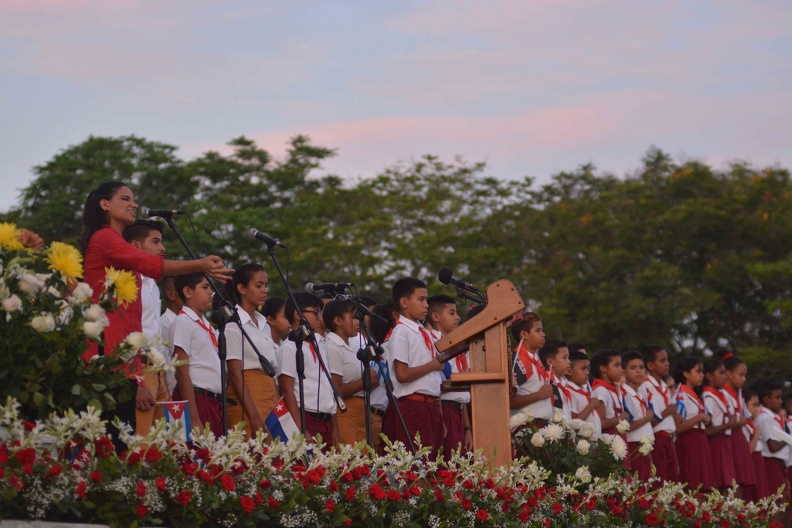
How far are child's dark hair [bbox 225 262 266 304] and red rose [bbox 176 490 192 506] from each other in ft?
12.1

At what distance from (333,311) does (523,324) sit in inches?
78.7

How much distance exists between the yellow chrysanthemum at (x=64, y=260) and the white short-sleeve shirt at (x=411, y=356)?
450cm

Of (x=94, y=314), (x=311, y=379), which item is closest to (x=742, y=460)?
(x=311, y=379)

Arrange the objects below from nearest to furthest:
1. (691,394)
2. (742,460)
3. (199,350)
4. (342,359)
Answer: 1. (199,350)
2. (342,359)
3. (691,394)
4. (742,460)

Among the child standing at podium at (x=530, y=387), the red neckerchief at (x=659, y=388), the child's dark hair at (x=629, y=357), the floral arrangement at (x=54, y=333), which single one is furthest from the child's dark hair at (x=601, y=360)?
the floral arrangement at (x=54, y=333)

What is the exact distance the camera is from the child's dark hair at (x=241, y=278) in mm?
8797

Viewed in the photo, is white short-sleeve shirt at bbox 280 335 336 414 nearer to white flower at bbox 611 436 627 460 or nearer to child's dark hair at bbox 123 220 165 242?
child's dark hair at bbox 123 220 165 242

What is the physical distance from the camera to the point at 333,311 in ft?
32.5

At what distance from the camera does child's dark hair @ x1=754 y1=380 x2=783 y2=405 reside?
14.9m

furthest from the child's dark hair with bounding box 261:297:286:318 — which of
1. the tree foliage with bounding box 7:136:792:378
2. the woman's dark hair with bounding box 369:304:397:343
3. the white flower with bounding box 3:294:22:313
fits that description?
the tree foliage with bounding box 7:136:792:378

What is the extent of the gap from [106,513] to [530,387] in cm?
536

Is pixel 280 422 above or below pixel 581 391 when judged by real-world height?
above

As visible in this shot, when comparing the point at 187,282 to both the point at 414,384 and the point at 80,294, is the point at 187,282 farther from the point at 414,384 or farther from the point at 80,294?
the point at 80,294

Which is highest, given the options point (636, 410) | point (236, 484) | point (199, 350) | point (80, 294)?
point (80, 294)
